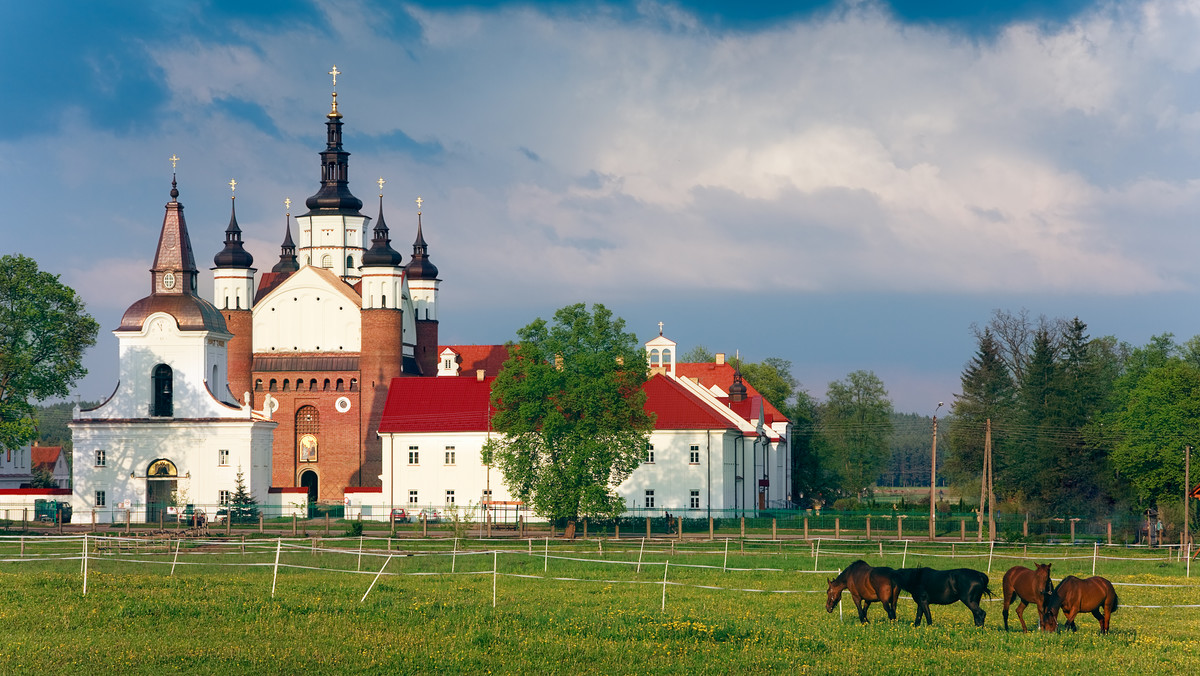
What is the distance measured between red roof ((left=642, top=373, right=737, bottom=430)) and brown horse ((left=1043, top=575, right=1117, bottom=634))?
160 feet

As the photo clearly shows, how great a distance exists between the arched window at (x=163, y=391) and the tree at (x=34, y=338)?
8239 millimetres

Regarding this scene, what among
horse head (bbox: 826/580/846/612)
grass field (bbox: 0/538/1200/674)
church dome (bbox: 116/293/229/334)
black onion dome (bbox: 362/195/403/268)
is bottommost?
grass field (bbox: 0/538/1200/674)

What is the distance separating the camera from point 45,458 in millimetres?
123625

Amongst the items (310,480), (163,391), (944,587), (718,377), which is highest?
(718,377)

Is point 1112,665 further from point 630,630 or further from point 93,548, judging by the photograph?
point 93,548

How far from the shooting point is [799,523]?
6675 cm

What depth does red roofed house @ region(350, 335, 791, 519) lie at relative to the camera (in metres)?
72.0

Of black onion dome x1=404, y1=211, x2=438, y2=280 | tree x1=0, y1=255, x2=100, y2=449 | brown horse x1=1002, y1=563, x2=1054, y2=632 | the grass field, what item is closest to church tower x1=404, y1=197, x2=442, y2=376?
black onion dome x1=404, y1=211, x2=438, y2=280

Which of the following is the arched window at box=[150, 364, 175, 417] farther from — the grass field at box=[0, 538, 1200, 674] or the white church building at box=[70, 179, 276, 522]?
the grass field at box=[0, 538, 1200, 674]

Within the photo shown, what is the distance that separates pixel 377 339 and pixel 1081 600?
67040mm

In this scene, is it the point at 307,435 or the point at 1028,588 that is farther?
the point at 307,435

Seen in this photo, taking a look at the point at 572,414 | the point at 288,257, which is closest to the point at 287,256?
the point at 288,257

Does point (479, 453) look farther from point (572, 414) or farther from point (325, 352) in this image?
point (325, 352)

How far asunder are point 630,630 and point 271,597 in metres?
7.51
